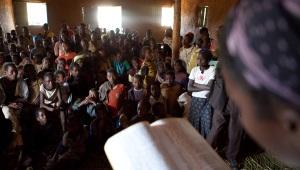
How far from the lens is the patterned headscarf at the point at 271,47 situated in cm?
43

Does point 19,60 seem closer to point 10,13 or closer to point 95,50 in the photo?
point 95,50

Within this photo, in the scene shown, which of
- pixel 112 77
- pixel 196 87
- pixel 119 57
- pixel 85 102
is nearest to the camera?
pixel 196 87

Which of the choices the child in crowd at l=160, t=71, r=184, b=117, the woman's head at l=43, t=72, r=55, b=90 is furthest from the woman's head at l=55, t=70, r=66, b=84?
the child in crowd at l=160, t=71, r=184, b=117

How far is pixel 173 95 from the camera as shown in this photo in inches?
186

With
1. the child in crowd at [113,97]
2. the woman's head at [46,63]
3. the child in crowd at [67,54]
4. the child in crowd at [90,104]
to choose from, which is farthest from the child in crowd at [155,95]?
the child in crowd at [67,54]

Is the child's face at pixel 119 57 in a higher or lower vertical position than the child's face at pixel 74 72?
higher

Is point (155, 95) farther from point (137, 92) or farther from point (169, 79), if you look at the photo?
point (169, 79)

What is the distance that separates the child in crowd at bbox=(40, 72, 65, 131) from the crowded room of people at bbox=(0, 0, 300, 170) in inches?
0.5

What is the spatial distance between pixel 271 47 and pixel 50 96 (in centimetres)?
444

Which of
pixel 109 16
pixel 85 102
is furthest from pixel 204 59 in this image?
pixel 109 16

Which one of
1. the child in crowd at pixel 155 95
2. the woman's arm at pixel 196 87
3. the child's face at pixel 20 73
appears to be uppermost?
the woman's arm at pixel 196 87

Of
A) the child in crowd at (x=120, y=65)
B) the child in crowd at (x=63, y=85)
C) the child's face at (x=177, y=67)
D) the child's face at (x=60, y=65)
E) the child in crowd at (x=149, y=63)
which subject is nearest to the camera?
the child in crowd at (x=63, y=85)

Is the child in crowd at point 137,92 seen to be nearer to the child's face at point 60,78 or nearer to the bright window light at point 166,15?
the child's face at point 60,78

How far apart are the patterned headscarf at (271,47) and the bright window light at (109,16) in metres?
13.2
